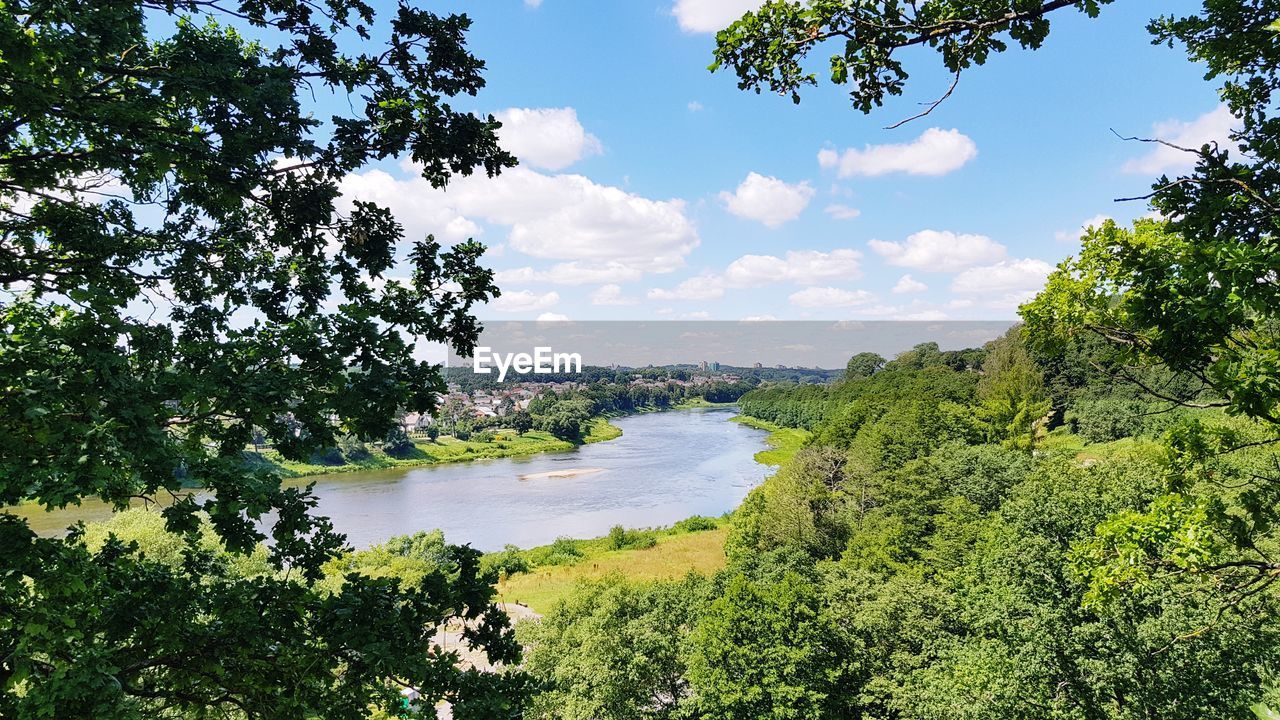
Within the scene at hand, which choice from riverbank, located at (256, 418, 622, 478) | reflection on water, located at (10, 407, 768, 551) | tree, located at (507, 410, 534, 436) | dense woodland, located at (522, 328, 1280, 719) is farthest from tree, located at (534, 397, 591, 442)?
dense woodland, located at (522, 328, 1280, 719)

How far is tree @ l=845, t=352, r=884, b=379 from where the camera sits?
11921cm

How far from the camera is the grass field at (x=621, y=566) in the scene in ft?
96.0

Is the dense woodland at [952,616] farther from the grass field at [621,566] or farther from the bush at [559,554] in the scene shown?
the bush at [559,554]

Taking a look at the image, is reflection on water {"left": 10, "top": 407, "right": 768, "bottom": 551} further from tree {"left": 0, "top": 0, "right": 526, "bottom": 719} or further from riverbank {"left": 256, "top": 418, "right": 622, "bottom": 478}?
tree {"left": 0, "top": 0, "right": 526, "bottom": 719}

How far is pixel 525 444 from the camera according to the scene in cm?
8181

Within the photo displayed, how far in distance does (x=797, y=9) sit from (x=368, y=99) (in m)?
4.25

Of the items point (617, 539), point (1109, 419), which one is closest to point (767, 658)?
point (617, 539)

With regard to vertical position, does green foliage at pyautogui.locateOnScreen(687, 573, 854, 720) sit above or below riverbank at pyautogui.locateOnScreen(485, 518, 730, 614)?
above

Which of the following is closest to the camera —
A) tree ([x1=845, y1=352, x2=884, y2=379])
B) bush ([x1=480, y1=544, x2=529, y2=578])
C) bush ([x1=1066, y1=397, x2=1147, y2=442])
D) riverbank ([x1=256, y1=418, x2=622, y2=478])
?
bush ([x1=480, y1=544, x2=529, y2=578])

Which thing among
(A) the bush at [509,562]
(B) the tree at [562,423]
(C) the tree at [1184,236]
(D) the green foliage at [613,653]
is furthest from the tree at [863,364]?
(C) the tree at [1184,236]

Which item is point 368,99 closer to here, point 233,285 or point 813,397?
point 233,285

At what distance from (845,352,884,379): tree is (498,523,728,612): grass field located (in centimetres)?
8951

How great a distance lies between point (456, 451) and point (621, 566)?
47325mm

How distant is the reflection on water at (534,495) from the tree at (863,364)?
49939 millimetres
